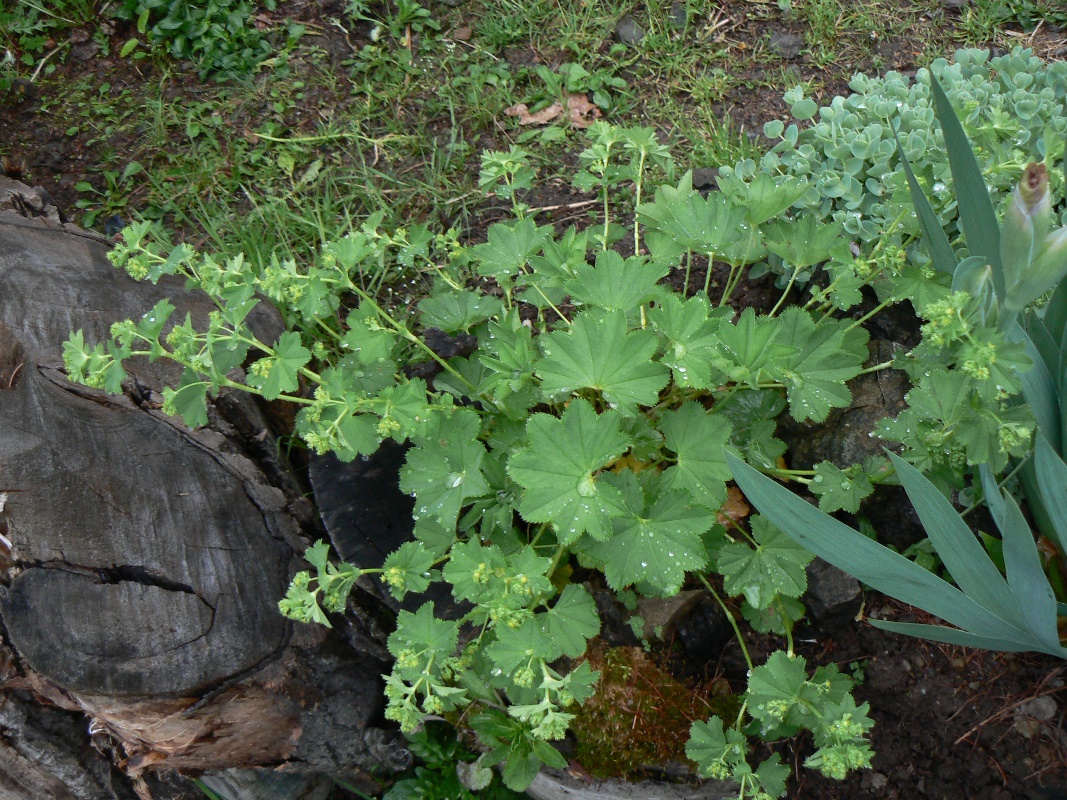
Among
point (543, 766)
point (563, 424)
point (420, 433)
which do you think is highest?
point (563, 424)

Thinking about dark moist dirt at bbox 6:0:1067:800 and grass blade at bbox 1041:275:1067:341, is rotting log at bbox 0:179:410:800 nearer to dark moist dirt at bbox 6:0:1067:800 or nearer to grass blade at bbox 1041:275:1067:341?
dark moist dirt at bbox 6:0:1067:800

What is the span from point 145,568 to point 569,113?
218 centimetres

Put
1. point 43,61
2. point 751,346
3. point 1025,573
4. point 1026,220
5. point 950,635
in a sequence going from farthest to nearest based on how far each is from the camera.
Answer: point 43,61 < point 751,346 < point 950,635 < point 1025,573 < point 1026,220

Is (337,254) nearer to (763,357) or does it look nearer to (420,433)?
(420,433)

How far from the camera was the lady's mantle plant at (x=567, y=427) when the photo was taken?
4.99 feet

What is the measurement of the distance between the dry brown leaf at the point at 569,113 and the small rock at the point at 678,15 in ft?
1.63

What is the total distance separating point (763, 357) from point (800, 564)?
49cm

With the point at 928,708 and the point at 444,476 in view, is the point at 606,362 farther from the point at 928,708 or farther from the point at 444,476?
the point at 928,708

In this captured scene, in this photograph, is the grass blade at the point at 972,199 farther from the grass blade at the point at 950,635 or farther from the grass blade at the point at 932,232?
the grass blade at the point at 950,635

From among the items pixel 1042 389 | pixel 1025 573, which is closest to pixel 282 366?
pixel 1025 573

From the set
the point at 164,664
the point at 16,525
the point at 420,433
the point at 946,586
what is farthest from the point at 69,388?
the point at 946,586

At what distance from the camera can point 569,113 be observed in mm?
3029

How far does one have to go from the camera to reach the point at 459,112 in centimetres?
310

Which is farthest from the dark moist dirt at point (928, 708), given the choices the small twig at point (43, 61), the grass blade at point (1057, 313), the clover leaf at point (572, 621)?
the small twig at point (43, 61)
